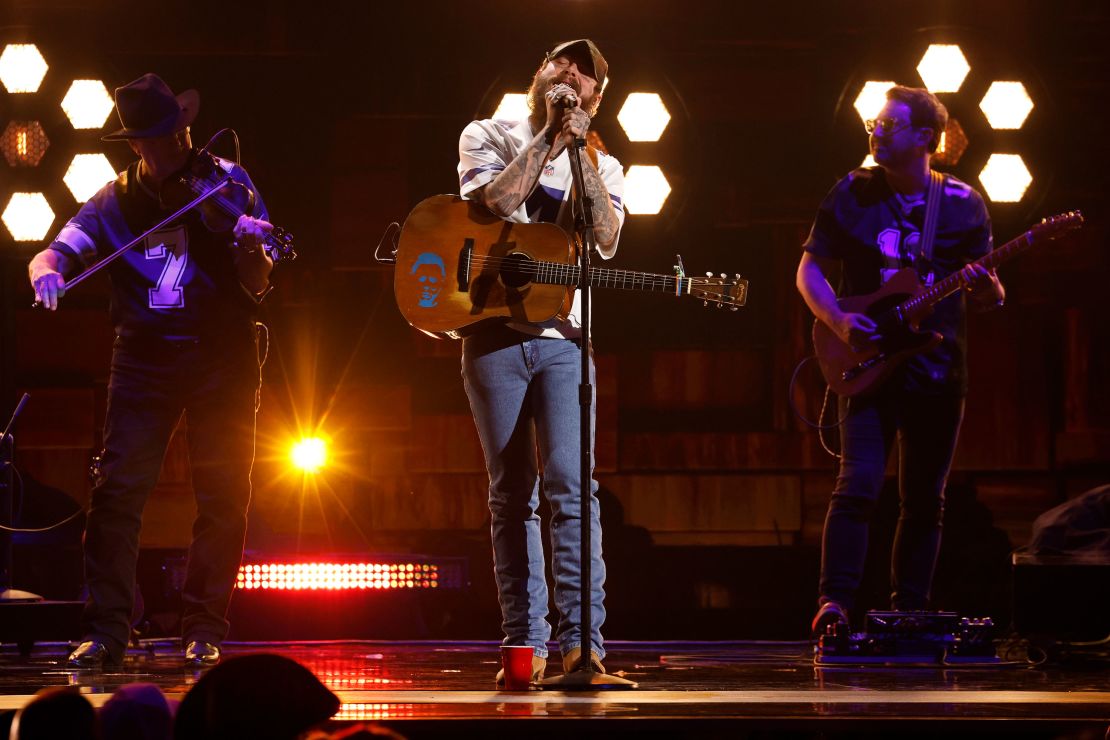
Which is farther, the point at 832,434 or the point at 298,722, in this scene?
the point at 832,434

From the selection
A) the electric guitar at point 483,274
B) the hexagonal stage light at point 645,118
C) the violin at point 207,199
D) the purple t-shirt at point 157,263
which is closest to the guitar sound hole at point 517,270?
the electric guitar at point 483,274

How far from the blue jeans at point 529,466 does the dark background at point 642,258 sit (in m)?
2.92

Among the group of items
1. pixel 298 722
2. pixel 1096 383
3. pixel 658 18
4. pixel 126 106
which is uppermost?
pixel 658 18

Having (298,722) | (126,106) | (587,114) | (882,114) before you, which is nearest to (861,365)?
(882,114)

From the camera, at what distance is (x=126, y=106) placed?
4.47 m

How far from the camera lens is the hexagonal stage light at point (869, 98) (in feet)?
22.5

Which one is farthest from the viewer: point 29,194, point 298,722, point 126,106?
point 29,194

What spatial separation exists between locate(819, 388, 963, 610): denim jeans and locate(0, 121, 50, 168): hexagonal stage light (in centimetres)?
422

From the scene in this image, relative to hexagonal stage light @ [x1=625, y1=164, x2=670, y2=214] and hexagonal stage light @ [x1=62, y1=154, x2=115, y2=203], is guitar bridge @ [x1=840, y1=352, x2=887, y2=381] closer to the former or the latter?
hexagonal stage light @ [x1=625, y1=164, x2=670, y2=214]

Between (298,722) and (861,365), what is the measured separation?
3.16m

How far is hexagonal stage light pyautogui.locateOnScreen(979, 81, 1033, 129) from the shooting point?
6.84m

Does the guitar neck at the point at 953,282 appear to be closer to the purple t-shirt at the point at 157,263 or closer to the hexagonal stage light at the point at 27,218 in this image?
the purple t-shirt at the point at 157,263

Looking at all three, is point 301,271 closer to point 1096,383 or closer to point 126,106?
point 126,106

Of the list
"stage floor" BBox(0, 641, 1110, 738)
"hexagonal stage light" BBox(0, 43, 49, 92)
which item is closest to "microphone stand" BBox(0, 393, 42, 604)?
"stage floor" BBox(0, 641, 1110, 738)
